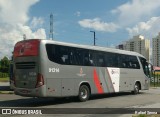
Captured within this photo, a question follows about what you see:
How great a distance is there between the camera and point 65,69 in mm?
19625

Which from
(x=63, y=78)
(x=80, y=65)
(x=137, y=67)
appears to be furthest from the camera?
(x=137, y=67)

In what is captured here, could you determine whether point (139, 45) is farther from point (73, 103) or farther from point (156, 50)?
point (73, 103)

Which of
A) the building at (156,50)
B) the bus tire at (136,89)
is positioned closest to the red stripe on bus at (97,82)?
the bus tire at (136,89)

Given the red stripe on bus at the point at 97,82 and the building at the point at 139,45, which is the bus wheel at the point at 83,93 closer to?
the red stripe on bus at the point at 97,82

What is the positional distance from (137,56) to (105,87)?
5.68m

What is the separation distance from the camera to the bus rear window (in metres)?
18.3

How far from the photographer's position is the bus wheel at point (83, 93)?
20.7m

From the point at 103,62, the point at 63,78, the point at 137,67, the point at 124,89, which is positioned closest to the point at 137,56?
the point at 137,67

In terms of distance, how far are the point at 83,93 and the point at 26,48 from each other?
14.6 ft

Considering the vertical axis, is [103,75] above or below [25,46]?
below

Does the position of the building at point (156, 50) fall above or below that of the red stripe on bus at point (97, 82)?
above

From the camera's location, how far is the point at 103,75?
23.3 meters

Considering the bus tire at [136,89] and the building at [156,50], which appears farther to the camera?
the building at [156,50]

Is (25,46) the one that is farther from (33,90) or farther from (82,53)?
(82,53)
